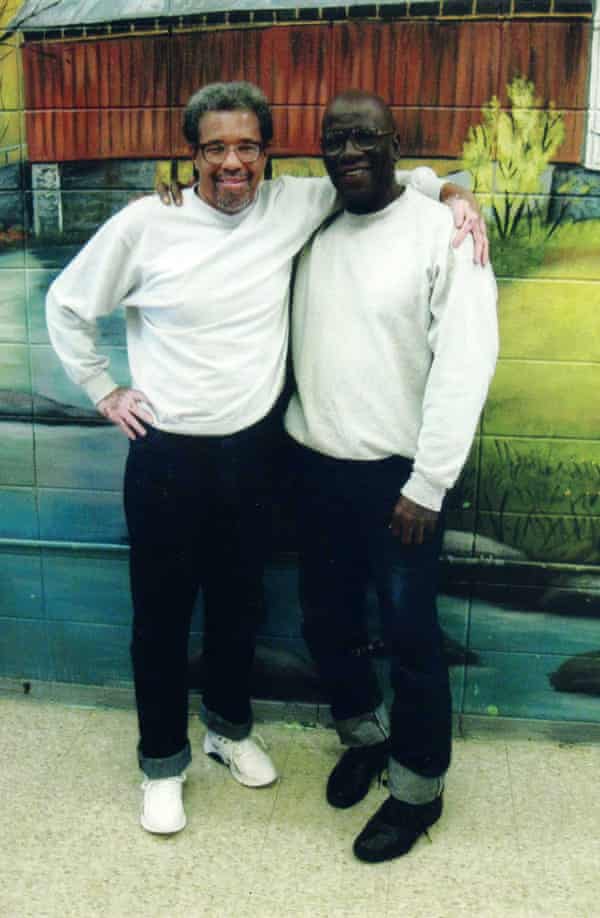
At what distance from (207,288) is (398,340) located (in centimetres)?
48

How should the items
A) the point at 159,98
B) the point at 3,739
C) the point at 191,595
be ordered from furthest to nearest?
the point at 3,739
the point at 159,98
the point at 191,595

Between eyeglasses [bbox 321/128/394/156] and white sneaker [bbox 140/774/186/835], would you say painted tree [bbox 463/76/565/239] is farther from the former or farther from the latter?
white sneaker [bbox 140/774/186/835]

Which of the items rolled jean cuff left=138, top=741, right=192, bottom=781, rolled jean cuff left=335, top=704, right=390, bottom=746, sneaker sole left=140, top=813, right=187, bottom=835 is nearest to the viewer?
sneaker sole left=140, top=813, right=187, bottom=835

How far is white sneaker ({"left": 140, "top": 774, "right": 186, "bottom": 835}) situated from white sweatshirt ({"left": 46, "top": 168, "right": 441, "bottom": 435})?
0.99 metres

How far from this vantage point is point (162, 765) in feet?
9.20

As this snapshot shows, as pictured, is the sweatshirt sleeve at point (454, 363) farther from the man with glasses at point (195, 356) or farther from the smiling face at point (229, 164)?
the smiling face at point (229, 164)

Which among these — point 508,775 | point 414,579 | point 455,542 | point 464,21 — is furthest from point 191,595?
point 464,21

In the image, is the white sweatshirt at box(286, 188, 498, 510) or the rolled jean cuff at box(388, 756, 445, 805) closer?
the white sweatshirt at box(286, 188, 498, 510)

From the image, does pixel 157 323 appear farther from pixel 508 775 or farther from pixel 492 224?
pixel 508 775

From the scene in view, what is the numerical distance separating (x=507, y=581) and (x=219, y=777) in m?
1.03

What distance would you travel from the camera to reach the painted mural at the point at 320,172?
279cm

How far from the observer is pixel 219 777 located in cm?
299

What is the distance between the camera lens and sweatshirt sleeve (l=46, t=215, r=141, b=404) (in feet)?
8.36

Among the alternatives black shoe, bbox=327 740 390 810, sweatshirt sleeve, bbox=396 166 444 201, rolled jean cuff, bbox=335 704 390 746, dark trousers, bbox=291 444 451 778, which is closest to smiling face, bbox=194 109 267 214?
sweatshirt sleeve, bbox=396 166 444 201
